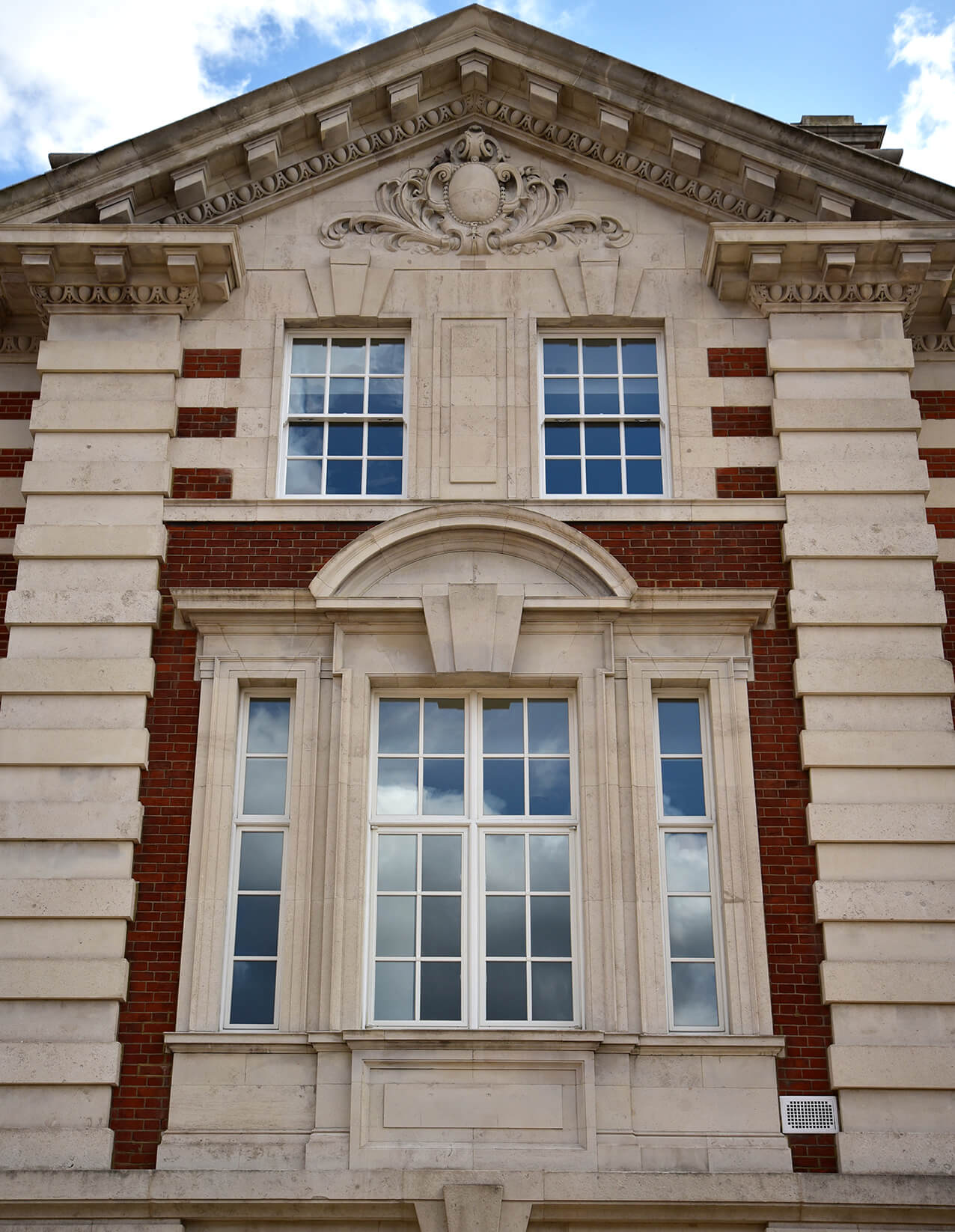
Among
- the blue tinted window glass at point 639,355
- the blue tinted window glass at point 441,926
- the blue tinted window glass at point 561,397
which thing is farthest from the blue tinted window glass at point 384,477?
the blue tinted window glass at point 441,926

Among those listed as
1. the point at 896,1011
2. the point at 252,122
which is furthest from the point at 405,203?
the point at 896,1011

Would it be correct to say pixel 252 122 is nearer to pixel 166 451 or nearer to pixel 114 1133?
pixel 166 451

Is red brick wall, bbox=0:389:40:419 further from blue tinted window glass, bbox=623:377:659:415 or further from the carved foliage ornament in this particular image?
blue tinted window glass, bbox=623:377:659:415

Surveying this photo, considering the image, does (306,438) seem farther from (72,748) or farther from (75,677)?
(72,748)

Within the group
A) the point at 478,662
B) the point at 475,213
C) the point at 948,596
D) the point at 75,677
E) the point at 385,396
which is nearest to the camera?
the point at 75,677

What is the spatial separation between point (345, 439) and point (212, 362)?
132cm

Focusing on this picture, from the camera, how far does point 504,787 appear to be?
12.2 meters

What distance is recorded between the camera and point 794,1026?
37.1 ft

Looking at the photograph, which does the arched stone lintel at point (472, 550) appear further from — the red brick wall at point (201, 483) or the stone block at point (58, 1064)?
the stone block at point (58, 1064)

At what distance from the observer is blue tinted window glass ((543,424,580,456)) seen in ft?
44.4

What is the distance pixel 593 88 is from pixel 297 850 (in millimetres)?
7234

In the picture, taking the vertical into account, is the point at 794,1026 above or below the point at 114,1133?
above

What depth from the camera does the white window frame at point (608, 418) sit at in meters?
13.2

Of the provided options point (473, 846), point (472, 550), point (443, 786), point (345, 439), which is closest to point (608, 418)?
point (472, 550)
